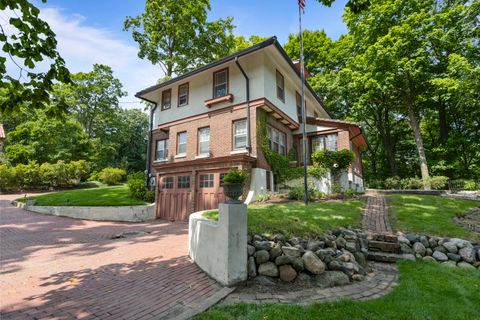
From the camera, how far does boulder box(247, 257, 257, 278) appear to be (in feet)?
14.9

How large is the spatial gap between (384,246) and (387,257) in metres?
0.44

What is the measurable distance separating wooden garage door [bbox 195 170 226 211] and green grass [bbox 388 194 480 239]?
703 cm

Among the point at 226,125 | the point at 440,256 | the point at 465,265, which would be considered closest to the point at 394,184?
the point at 226,125

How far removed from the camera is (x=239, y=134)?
1273 centimetres

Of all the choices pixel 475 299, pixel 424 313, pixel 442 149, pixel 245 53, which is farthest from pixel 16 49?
pixel 442 149

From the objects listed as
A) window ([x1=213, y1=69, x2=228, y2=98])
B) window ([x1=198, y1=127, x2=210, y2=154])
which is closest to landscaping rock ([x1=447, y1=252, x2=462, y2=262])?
window ([x1=198, y1=127, x2=210, y2=154])

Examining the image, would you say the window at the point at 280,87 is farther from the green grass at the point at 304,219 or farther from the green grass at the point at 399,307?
the green grass at the point at 399,307

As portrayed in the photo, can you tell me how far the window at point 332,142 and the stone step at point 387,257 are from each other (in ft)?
34.9

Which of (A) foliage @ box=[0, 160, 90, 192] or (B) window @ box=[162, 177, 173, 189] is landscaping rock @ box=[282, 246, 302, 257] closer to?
(B) window @ box=[162, 177, 173, 189]

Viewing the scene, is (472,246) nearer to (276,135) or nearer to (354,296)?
(354,296)

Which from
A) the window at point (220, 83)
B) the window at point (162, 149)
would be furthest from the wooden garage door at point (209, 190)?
the window at point (162, 149)

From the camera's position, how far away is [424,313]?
3.33 metres

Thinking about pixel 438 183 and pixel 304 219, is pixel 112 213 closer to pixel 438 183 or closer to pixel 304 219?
pixel 304 219

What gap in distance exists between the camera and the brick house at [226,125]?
12.0 metres
